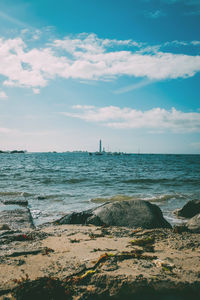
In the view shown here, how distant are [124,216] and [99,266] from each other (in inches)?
156

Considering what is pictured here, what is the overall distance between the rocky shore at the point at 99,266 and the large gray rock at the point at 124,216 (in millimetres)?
1135

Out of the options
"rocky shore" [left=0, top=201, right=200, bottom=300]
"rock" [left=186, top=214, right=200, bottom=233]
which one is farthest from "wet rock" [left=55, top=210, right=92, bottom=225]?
"rock" [left=186, top=214, right=200, bottom=233]

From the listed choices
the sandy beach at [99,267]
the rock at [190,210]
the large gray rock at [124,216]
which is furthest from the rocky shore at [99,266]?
the rock at [190,210]

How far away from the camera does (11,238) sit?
16.3 feet

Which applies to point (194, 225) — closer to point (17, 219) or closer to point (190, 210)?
point (190, 210)

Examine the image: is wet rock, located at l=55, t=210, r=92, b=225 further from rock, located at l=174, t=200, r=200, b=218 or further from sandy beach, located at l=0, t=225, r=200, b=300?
rock, located at l=174, t=200, r=200, b=218

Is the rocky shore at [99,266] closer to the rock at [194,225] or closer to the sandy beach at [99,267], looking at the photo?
the sandy beach at [99,267]

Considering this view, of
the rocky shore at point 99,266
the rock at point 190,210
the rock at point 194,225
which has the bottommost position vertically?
the rock at point 190,210

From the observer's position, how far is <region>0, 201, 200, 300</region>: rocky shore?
104 inches

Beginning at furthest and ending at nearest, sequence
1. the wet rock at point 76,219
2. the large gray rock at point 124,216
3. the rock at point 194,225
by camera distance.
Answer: the wet rock at point 76,219, the large gray rock at point 124,216, the rock at point 194,225

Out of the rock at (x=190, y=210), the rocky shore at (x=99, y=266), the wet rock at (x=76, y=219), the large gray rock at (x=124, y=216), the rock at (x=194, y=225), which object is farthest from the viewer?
the rock at (x=190, y=210)

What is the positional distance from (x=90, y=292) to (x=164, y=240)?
265cm

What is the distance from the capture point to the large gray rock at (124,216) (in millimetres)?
6773

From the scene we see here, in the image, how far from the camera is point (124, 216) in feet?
23.1
